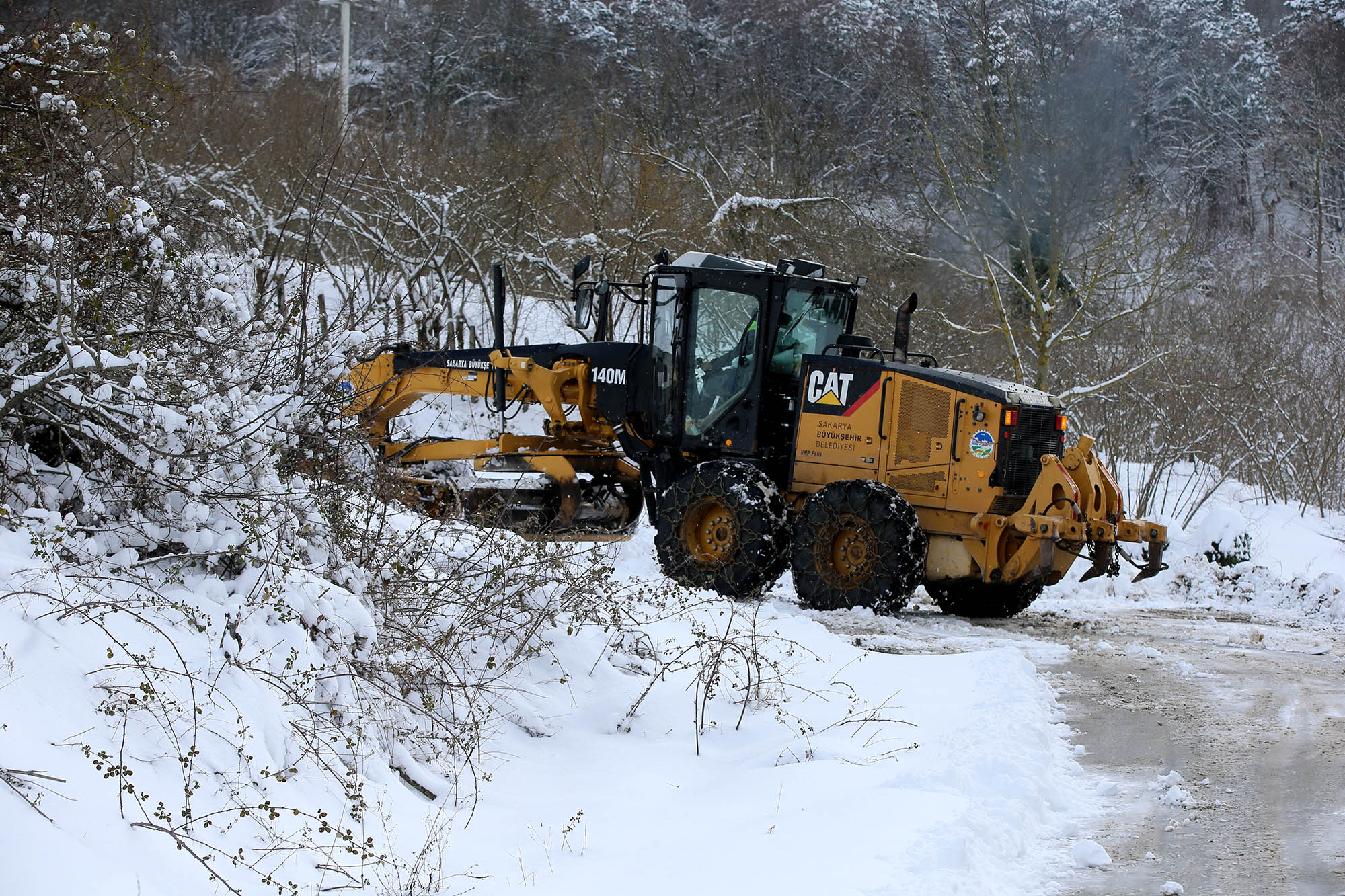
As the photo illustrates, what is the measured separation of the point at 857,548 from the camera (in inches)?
395

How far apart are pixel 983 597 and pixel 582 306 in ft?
13.9

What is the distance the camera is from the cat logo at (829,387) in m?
10.5

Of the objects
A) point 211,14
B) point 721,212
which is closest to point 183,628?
point 721,212

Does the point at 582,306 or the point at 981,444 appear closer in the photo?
the point at 981,444

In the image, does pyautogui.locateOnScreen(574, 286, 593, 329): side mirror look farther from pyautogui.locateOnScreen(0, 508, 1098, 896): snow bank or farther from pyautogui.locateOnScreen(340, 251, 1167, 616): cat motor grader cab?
pyautogui.locateOnScreen(0, 508, 1098, 896): snow bank

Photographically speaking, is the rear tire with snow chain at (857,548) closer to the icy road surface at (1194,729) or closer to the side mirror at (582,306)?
the icy road surface at (1194,729)

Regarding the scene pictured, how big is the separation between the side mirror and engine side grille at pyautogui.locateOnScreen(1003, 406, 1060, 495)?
12.1ft

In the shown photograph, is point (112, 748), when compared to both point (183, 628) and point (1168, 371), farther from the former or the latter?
point (1168, 371)

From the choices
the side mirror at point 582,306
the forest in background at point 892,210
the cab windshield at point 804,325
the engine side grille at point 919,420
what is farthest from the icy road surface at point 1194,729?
the forest in background at point 892,210

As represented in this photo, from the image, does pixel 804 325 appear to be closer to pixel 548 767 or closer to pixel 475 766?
pixel 548 767

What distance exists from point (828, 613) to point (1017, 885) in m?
5.54

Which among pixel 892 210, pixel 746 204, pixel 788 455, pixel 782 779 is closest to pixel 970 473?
pixel 788 455

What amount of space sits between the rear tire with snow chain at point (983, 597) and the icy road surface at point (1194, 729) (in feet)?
0.48

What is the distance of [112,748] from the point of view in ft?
13.5
